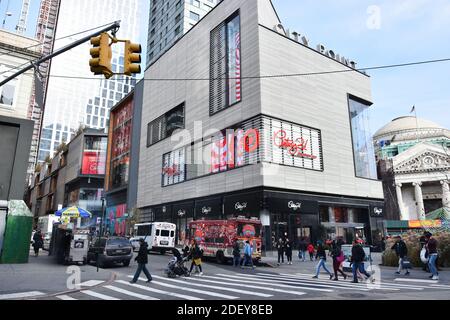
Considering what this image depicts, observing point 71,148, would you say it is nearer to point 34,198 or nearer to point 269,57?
point 34,198

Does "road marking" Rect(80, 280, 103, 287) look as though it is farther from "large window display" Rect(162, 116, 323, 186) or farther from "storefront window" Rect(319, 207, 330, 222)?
"storefront window" Rect(319, 207, 330, 222)

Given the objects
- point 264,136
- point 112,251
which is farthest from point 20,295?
point 264,136

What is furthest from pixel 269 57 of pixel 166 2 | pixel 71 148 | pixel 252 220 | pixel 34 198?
pixel 34 198

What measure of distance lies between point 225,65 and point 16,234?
92.9 ft

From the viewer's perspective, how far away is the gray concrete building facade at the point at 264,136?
33969 millimetres

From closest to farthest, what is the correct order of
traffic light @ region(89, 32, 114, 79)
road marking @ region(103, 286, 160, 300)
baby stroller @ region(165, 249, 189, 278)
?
1. traffic light @ region(89, 32, 114, 79)
2. road marking @ region(103, 286, 160, 300)
3. baby stroller @ region(165, 249, 189, 278)

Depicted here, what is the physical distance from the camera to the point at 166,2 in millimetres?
81812

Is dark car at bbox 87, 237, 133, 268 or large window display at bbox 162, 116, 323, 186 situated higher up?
large window display at bbox 162, 116, 323, 186

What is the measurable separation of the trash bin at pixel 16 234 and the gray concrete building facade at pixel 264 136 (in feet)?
62.9

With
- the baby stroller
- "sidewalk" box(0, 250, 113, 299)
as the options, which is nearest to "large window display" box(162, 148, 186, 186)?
the baby stroller

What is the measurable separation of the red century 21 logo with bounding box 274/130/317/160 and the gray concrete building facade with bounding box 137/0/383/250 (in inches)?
4.5

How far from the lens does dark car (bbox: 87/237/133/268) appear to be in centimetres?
1977

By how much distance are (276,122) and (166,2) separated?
61534mm
